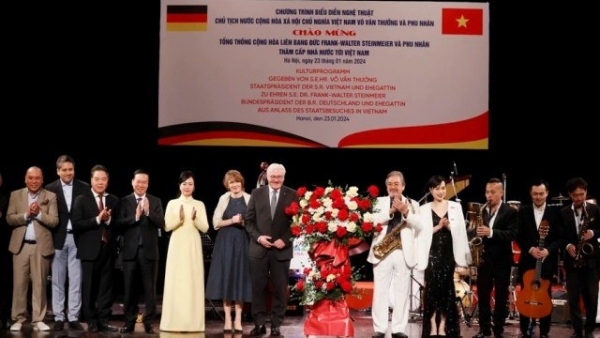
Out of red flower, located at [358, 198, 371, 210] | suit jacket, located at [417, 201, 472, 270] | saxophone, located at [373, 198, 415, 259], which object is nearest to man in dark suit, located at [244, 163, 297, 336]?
red flower, located at [358, 198, 371, 210]

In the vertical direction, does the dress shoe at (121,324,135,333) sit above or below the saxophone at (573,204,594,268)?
Answer: below

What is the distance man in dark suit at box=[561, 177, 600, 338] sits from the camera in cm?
759

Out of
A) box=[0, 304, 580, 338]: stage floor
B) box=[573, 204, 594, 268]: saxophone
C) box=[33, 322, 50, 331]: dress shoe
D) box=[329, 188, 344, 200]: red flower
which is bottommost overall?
box=[0, 304, 580, 338]: stage floor

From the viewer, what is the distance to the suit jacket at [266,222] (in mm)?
7633

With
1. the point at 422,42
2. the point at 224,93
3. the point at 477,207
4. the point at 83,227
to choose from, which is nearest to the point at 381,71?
the point at 422,42

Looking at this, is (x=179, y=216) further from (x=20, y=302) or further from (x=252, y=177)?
(x=252, y=177)

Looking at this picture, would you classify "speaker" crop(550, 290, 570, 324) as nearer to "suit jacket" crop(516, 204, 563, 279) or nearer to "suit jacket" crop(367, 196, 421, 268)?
"suit jacket" crop(516, 204, 563, 279)

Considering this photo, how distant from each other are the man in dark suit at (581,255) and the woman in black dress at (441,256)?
1.08 m

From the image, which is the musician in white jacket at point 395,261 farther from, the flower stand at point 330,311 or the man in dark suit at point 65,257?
the man in dark suit at point 65,257

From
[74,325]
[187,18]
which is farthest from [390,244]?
[187,18]

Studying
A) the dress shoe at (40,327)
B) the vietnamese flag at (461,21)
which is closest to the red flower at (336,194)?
the dress shoe at (40,327)

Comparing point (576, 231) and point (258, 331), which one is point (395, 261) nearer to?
point (258, 331)

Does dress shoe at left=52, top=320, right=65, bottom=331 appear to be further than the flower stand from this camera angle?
Yes

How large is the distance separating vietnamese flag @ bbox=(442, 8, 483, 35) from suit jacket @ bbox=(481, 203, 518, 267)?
306 centimetres
